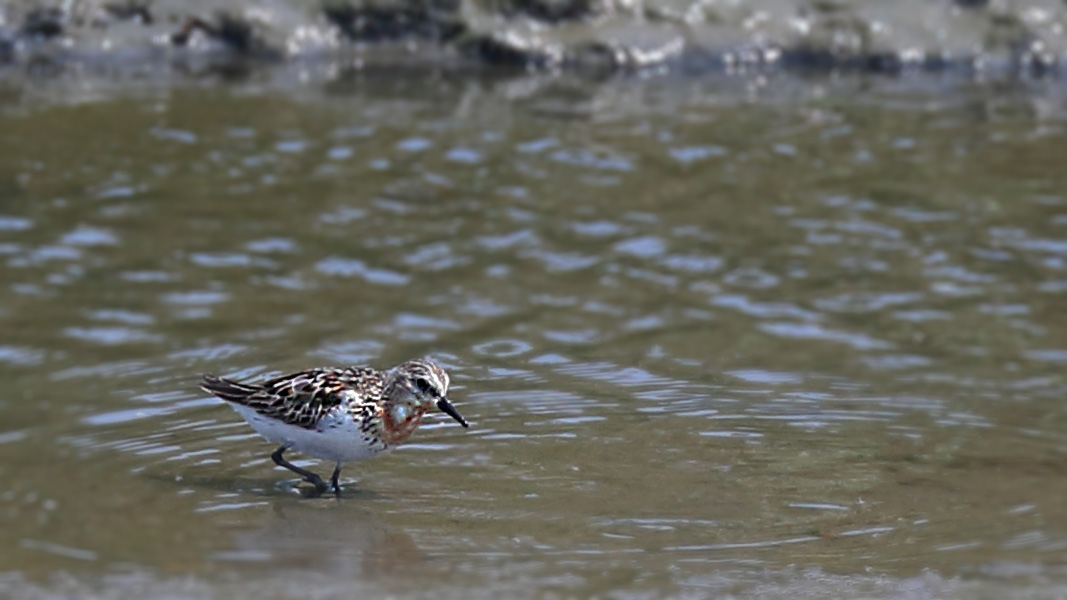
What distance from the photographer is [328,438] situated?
27.7 ft

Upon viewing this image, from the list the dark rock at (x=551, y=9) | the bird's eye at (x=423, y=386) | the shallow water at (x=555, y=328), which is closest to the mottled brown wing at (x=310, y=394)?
the bird's eye at (x=423, y=386)

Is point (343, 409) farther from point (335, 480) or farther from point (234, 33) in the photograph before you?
point (234, 33)

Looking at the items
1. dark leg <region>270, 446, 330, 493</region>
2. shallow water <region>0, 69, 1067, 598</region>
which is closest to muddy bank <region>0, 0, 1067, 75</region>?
shallow water <region>0, 69, 1067, 598</region>

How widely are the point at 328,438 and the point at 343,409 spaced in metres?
0.17

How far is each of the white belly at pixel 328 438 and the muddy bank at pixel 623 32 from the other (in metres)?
10.6

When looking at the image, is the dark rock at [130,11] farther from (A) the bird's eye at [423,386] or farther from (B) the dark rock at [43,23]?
(A) the bird's eye at [423,386]

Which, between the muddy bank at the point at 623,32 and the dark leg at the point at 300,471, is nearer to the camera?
the dark leg at the point at 300,471

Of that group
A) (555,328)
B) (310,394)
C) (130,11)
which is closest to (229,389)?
(310,394)

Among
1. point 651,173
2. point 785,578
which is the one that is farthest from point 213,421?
point 651,173

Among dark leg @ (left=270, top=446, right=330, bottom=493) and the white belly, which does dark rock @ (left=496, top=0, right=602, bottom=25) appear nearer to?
dark leg @ (left=270, top=446, right=330, bottom=493)

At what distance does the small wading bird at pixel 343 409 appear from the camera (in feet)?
27.6

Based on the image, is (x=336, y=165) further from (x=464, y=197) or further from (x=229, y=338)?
(x=229, y=338)

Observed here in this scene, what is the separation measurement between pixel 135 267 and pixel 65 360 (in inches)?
68.6

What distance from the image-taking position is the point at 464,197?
46.3ft
